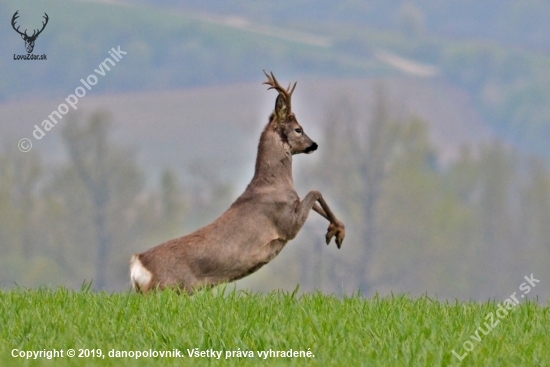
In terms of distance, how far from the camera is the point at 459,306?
10250 mm

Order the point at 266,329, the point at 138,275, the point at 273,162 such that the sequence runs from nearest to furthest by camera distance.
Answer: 1. the point at 266,329
2. the point at 138,275
3. the point at 273,162

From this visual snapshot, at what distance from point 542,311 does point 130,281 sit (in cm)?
408

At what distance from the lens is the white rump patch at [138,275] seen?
10.3 meters

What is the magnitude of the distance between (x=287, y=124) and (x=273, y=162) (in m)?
0.53

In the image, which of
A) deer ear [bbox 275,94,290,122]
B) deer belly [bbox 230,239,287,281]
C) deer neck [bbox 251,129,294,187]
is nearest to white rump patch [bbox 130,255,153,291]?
deer belly [bbox 230,239,287,281]

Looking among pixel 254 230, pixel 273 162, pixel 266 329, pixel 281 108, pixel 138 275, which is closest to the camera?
pixel 266 329

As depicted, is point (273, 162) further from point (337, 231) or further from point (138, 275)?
point (138, 275)

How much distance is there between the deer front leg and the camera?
11109mm

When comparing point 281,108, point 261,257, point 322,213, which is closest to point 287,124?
point 281,108

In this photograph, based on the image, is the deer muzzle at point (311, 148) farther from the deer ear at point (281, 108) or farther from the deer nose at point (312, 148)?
the deer ear at point (281, 108)

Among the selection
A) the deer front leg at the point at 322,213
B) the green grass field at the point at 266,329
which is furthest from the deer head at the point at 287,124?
the green grass field at the point at 266,329

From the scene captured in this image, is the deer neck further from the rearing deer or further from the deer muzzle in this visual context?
the deer muzzle

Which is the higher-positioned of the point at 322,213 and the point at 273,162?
the point at 273,162

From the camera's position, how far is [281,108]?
11648mm
